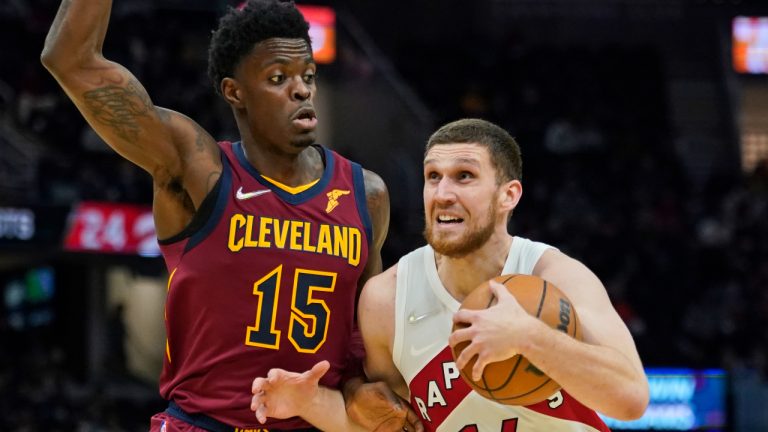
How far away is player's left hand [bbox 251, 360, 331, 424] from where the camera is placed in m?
4.30

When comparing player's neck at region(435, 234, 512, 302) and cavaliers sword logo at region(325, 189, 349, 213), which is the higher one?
A: cavaliers sword logo at region(325, 189, 349, 213)

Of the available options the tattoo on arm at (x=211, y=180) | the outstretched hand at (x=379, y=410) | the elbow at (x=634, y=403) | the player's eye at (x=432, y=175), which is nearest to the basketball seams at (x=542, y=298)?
the elbow at (x=634, y=403)

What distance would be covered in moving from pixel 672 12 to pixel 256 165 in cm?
2107

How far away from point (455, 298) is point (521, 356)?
83 centimetres

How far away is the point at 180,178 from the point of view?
4539 millimetres

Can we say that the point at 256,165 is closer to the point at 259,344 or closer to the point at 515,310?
the point at 259,344

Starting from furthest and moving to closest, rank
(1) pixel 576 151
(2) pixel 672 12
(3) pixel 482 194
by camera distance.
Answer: (2) pixel 672 12, (1) pixel 576 151, (3) pixel 482 194

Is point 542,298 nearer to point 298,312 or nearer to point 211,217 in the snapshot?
point 298,312

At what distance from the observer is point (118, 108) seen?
435 cm

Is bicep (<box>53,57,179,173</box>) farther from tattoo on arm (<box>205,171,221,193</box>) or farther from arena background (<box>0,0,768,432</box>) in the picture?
arena background (<box>0,0,768,432</box>)

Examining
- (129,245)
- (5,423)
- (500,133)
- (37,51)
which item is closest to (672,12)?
(37,51)

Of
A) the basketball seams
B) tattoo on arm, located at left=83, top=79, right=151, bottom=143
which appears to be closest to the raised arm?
tattoo on arm, located at left=83, top=79, right=151, bottom=143

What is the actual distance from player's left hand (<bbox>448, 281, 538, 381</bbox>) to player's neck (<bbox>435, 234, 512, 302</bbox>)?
787 mm

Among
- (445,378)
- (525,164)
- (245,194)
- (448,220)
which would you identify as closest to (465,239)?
(448,220)
